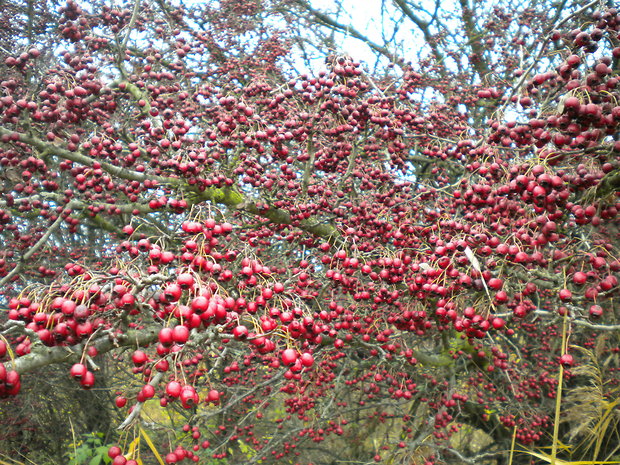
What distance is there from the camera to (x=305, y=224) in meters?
4.07

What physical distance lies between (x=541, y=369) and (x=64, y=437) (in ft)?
22.6

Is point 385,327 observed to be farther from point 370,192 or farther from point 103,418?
point 103,418

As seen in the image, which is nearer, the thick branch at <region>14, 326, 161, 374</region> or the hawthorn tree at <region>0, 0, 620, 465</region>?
the thick branch at <region>14, 326, 161, 374</region>

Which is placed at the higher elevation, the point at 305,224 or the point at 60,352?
the point at 305,224

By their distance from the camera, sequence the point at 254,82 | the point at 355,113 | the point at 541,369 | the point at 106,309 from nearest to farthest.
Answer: the point at 106,309
the point at 355,113
the point at 254,82
the point at 541,369

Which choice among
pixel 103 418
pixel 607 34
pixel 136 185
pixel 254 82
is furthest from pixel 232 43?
pixel 103 418

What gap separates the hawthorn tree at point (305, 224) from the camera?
1.99m

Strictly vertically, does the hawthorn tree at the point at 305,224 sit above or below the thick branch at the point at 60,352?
above

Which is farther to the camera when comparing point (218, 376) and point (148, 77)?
point (218, 376)

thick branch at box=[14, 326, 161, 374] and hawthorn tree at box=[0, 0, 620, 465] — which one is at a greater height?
hawthorn tree at box=[0, 0, 620, 465]

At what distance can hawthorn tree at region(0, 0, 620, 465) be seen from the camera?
1.99 meters

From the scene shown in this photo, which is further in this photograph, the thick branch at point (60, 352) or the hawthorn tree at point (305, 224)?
the hawthorn tree at point (305, 224)

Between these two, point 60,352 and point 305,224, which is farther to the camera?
point 305,224

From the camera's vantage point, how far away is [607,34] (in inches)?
89.5
